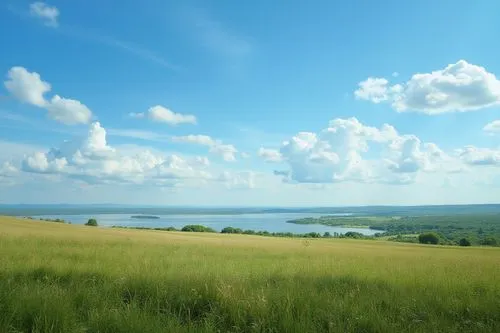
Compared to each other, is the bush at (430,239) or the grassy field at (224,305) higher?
the grassy field at (224,305)

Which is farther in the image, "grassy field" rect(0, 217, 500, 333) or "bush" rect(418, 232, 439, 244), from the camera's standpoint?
"bush" rect(418, 232, 439, 244)

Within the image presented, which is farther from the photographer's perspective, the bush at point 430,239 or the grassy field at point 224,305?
the bush at point 430,239

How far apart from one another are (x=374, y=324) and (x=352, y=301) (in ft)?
3.89

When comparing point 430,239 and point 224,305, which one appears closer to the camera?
point 224,305

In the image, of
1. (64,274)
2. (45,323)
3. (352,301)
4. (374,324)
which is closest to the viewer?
(45,323)

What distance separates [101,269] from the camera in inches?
370

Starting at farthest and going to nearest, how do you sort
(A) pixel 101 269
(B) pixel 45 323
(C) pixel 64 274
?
(A) pixel 101 269
(C) pixel 64 274
(B) pixel 45 323

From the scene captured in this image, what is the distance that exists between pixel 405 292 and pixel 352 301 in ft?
6.03

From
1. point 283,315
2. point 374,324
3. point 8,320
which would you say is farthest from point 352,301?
point 8,320

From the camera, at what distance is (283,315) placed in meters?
5.66

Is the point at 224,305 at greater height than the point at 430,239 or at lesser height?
greater

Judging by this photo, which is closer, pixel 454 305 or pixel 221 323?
pixel 221 323

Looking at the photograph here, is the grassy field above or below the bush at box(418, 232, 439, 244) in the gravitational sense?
above

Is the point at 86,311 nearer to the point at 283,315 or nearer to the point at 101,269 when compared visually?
the point at 283,315
